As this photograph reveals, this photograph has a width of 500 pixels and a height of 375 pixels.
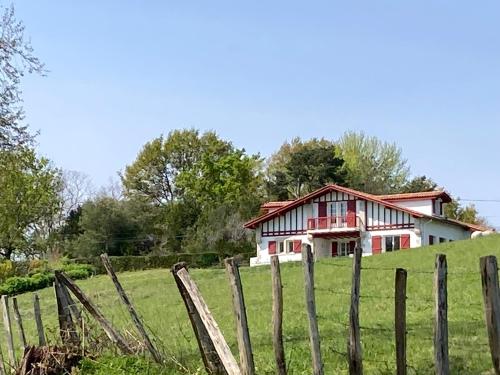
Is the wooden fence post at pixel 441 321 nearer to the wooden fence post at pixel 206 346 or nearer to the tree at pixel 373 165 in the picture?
the wooden fence post at pixel 206 346

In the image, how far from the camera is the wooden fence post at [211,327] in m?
7.53

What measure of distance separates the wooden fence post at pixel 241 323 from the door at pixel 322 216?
49.6m

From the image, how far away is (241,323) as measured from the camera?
731 centimetres

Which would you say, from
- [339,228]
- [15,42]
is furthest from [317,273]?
[339,228]

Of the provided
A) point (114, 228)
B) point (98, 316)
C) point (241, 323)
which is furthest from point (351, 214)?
point (241, 323)

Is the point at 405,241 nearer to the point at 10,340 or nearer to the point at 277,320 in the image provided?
the point at 10,340

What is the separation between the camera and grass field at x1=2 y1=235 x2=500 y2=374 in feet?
28.9

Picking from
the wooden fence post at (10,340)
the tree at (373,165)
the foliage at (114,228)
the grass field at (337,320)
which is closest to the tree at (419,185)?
the tree at (373,165)

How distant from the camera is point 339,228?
185 feet

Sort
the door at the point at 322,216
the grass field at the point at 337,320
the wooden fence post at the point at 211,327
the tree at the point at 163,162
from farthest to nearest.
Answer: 1. the tree at the point at 163,162
2. the door at the point at 322,216
3. the grass field at the point at 337,320
4. the wooden fence post at the point at 211,327

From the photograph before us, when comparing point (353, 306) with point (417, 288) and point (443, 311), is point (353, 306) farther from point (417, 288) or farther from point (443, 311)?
point (417, 288)

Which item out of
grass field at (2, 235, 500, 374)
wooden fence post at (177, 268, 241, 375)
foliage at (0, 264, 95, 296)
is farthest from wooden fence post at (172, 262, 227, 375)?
foliage at (0, 264, 95, 296)

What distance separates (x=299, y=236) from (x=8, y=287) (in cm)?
2319

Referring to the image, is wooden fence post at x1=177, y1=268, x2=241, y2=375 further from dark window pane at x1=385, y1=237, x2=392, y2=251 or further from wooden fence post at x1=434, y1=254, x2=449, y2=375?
dark window pane at x1=385, y1=237, x2=392, y2=251
